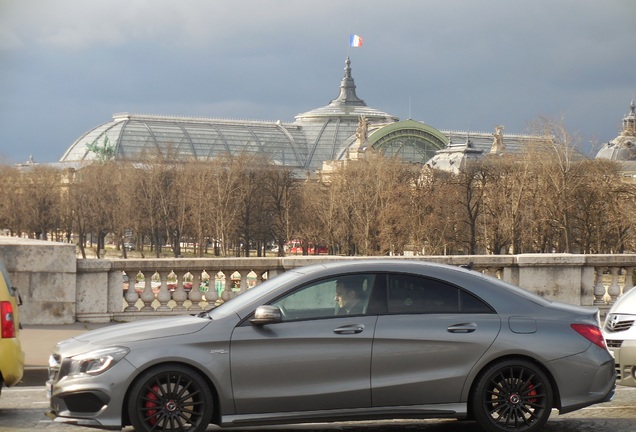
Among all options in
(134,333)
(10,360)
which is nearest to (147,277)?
(10,360)

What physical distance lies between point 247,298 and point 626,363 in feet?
11.5

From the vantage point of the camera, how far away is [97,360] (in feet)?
32.3

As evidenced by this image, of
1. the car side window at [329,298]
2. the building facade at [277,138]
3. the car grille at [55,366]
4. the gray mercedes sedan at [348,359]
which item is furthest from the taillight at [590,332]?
the building facade at [277,138]

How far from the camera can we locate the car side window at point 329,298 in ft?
33.2

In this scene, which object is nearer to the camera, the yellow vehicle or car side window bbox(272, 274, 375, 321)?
car side window bbox(272, 274, 375, 321)

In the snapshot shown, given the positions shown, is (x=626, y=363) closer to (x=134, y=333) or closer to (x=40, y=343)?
(x=134, y=333)

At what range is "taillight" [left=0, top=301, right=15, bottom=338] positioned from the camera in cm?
1113

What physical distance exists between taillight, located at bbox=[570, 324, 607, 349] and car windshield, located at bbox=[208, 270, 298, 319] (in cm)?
226

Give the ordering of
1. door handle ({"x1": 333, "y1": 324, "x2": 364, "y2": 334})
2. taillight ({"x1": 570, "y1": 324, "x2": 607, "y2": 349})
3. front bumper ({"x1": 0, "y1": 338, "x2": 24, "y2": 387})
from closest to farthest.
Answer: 1. door handle ({"x1": 333, "y1": 324, "x2": 364, "y2": 334})
2. taillight ({"x1": 570, "y1": 324, "x2": 607, "y2": 349})
3. front bumper ({"x1": 0, "y1": 338, "x2": 24, "y2": 387})

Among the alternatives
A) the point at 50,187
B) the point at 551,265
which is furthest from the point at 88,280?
the point at 50,187

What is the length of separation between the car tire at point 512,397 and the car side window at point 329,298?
1.11m

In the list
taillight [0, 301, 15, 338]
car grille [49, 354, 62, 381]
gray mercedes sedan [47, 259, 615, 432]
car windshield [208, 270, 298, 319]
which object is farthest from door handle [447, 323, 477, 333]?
taillight [0, 301, 15, 338]

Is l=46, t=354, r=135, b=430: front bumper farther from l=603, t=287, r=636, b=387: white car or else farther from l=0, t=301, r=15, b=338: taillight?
l=603, t=287, r=636, b=387: white car

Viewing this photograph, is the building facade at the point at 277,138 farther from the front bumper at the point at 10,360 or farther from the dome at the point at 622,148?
the front bumper at the point at 10,360
